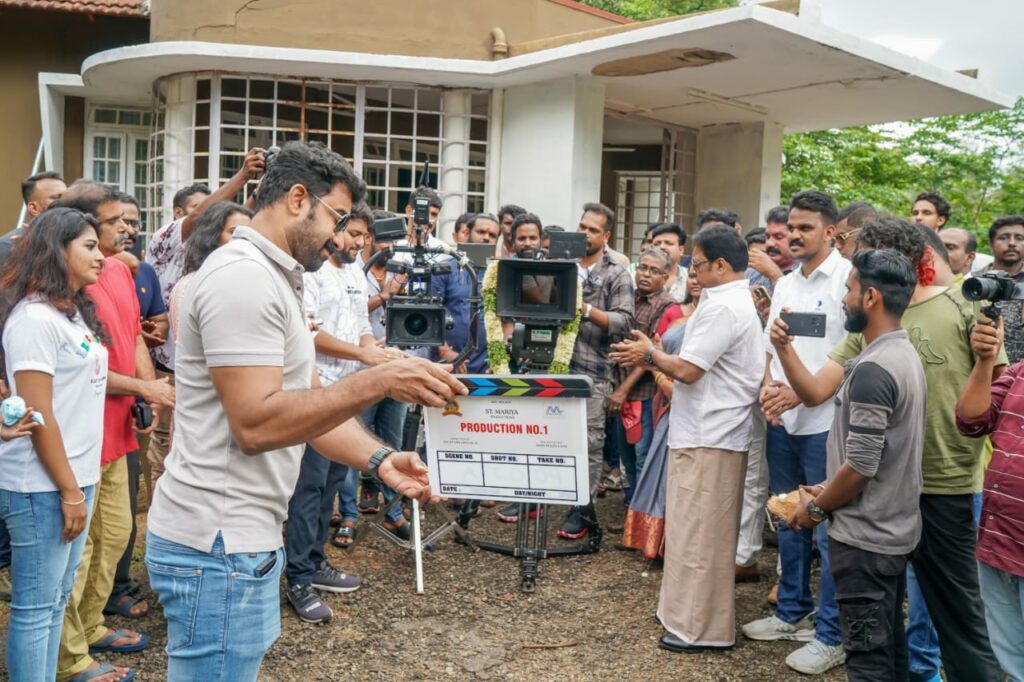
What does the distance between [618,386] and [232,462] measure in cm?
445

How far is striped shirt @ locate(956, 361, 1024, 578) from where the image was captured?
2.81 m

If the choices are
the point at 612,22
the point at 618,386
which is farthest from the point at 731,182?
the point at 618,386

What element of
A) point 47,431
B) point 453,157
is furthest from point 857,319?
point 453,157

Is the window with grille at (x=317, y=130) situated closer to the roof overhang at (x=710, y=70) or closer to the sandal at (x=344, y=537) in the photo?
the roof overhang at (x=710, y=70)

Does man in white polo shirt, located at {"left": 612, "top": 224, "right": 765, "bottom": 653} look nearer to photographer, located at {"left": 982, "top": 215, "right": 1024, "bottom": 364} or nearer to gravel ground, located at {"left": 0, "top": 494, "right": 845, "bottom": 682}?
gravel ground, located at {"left": 0, "top": 494, "right": 845, "bottom": 682}

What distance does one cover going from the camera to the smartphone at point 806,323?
361 centimetres

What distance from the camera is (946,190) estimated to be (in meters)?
19.9

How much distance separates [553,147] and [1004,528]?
24.9ft

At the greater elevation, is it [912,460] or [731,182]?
[731,182]

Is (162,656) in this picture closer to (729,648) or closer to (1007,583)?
(729,648)

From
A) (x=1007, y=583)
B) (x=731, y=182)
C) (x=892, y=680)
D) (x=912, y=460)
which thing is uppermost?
(x=731, y=182)

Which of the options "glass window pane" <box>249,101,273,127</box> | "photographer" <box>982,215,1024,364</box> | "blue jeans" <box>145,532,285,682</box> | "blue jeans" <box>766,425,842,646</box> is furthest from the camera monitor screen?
"glass window pane" <box>249,101,273,127</box>

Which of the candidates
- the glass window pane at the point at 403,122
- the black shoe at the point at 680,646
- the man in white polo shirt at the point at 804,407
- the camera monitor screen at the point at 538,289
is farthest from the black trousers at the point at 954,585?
the glass window pane at the point at 403,122

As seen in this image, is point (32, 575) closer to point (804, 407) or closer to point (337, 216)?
point (337, 216)
